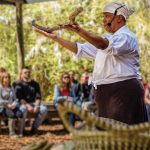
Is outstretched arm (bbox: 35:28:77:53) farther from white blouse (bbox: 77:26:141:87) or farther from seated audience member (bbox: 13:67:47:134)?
seated audience member (bbox: 13:67:47:134)

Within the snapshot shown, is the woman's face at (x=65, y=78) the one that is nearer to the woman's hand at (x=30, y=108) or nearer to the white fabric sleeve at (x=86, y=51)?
the woman's hand at (x=30, y=108)

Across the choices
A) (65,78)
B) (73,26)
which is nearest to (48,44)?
(65,78)

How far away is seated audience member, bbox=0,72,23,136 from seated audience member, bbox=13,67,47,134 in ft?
0.43

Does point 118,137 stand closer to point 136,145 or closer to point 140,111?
point 136,145

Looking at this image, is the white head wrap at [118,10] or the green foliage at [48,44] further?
the green foliage at [48,44]

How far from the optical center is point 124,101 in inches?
161

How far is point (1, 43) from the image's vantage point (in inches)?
659

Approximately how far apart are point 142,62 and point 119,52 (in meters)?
11.8

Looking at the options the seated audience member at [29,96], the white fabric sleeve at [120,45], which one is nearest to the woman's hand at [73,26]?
the white fabric sleeve at [120,45]

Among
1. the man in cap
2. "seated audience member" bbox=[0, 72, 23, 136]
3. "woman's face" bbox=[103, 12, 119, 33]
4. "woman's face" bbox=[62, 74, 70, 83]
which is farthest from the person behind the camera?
"woman's face" bbox=[62, 74, 70, 83]

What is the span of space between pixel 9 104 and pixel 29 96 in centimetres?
57

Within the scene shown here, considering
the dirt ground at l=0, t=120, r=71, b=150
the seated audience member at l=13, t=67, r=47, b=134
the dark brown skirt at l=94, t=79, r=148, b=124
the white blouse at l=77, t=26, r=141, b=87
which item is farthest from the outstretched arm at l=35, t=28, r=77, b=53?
the seated audience member at l=13, t=67, r=47, b=134

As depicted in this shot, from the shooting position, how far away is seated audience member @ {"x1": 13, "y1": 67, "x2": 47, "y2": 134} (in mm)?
10172

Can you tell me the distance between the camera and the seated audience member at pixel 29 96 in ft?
33.4
